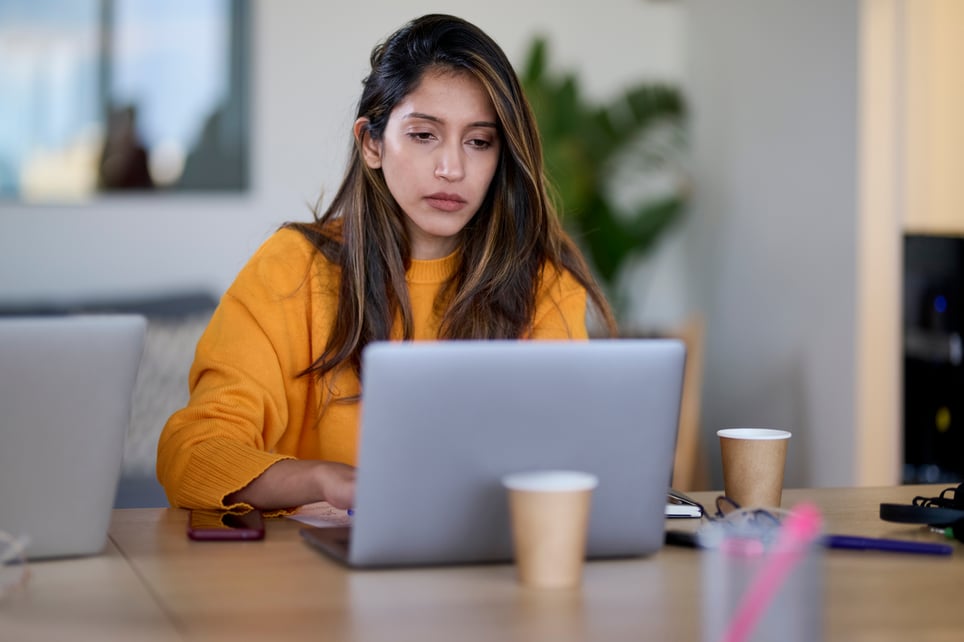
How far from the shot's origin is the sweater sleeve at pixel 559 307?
6.67 feet

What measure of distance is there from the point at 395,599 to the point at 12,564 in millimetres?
355

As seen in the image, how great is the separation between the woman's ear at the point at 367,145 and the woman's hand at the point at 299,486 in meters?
0.64

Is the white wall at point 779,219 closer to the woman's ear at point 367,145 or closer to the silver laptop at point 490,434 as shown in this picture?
the woman's ear at point 367,145

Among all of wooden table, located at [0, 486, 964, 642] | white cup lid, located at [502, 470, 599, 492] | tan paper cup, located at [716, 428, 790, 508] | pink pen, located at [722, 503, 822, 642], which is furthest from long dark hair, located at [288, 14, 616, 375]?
pink pen, located at [722, 503, 822, 642]

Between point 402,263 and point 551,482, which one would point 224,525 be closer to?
point 551,482

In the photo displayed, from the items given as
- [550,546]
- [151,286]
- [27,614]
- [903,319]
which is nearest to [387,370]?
[550,546]

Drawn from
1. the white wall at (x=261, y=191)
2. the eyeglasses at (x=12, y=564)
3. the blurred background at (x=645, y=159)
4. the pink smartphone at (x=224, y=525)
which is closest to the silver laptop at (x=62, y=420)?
the eyeglasses at (x=12, y=564)

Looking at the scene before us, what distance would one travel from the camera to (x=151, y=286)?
418 centimetres

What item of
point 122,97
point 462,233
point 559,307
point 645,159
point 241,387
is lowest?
point 241,387

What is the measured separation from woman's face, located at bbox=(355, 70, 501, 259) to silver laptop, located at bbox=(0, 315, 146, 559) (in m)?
0.81

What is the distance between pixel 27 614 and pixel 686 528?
0.71 meters

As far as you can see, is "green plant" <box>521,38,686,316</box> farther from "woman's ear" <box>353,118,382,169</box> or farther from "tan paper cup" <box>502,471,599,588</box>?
"tan paper cup" <box>502,471,599,588</box>

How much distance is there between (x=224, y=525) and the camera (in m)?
1.40

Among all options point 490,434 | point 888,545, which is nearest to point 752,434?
point 888,545
